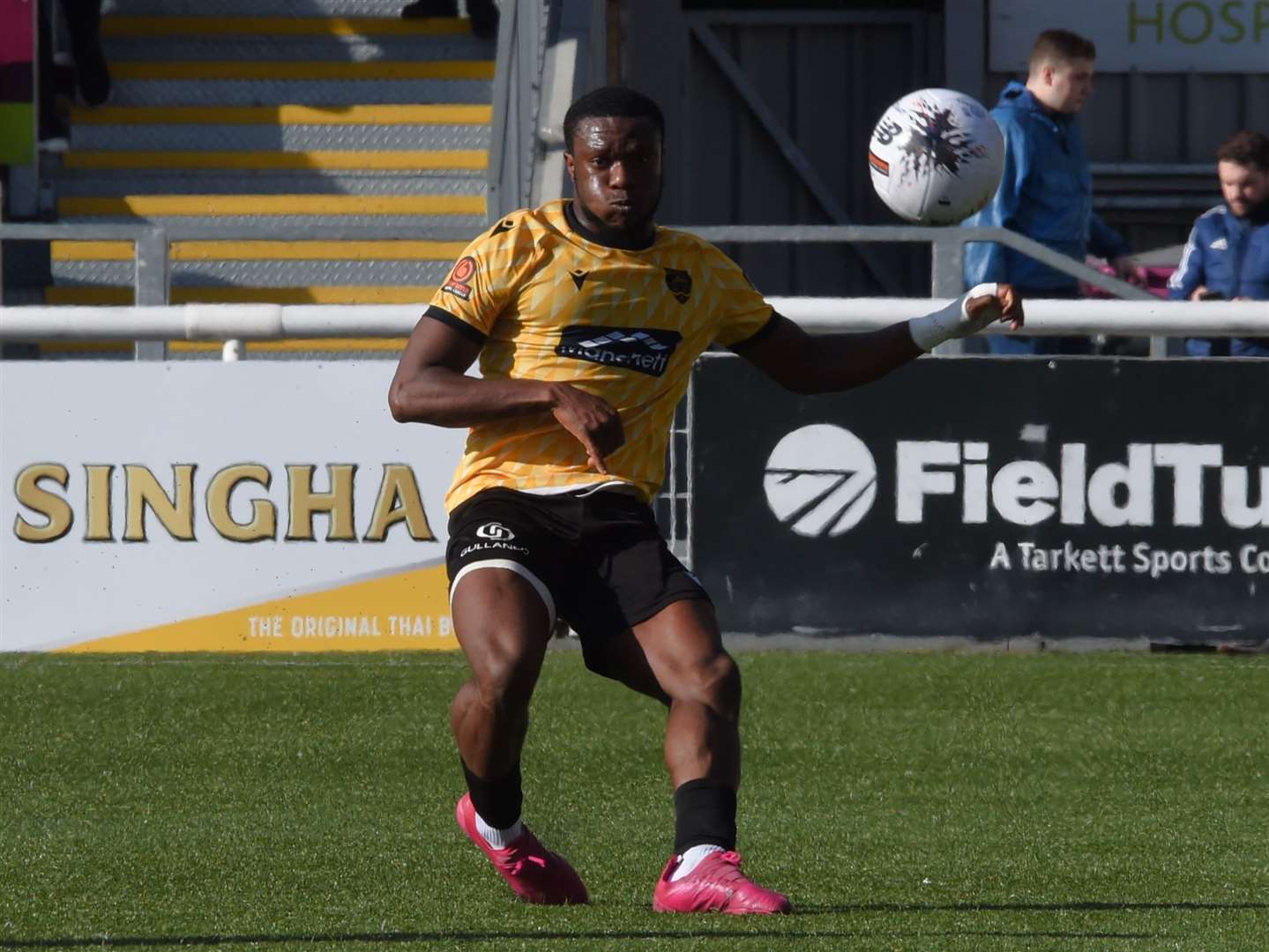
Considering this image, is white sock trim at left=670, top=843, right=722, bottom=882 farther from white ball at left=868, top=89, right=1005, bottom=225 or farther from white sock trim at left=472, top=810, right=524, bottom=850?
white ball at left=868, top=89, right=1005, bottom=225

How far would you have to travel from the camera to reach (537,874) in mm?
5312

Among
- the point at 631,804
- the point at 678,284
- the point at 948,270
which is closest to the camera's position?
the point at 678,284

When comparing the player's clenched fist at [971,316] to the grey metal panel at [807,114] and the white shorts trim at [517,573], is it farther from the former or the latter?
the grey metal panel at [807,114]

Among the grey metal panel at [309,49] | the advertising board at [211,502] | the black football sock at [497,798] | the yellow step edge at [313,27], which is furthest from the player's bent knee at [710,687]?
the yellow step edge at [313,27]

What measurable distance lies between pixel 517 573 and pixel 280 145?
10235mm

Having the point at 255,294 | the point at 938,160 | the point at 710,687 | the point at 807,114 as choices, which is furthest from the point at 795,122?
the point at 710,687

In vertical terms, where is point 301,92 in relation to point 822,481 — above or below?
above

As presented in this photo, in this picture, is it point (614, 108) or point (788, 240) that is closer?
point (614, 108)

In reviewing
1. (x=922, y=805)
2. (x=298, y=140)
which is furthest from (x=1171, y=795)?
(x=298, y=140)

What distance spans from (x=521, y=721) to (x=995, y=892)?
1138 mm

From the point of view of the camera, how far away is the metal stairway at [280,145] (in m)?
14.3

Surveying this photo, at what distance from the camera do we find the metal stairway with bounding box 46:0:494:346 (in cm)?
1434

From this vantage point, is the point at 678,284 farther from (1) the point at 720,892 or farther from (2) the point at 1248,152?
(2) the point at 1248,152

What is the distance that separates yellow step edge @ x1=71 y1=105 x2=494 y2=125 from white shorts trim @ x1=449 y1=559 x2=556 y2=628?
995cm
